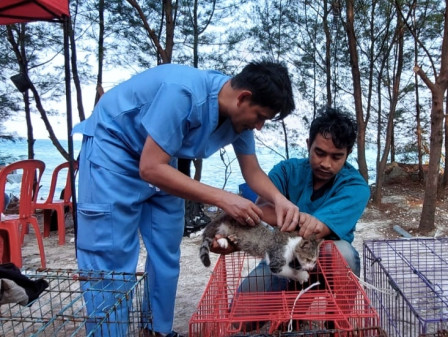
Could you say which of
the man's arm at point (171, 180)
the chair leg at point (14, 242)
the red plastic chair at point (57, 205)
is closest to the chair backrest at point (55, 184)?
the red plastic chair at point (57, 205)

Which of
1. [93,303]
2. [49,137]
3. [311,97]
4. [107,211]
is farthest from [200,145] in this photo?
[311,97]

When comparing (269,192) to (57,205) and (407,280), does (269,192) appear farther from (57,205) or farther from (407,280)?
(57,205)

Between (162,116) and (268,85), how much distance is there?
37 centimetres

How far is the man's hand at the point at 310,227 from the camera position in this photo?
1.57m

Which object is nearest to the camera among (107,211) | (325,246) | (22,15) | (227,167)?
(107,211)

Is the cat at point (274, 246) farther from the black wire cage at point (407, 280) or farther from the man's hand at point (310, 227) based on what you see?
the black wire cage at point (407, 280)

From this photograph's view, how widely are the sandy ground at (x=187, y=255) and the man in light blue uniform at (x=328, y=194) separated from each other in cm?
88

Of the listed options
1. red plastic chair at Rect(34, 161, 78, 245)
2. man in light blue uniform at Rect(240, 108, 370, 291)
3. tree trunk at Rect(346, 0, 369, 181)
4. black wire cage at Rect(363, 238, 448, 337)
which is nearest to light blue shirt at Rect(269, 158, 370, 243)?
man in light blue uniform at Rect(240, 108, 370, 291)

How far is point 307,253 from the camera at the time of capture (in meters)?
1.55

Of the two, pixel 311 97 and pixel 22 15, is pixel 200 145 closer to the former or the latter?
pixel 22 15

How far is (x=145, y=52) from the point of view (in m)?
→ 5.86

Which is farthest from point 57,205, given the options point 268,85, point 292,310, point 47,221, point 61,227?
point 292,310

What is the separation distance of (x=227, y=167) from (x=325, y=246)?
4.55 metres

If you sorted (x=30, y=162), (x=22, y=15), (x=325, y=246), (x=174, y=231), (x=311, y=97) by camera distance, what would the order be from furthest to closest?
(x=311, y=97)
(x=22, y=15)
(x=30, y=162)
(x=174, y=231)
(x=325, y=246)
